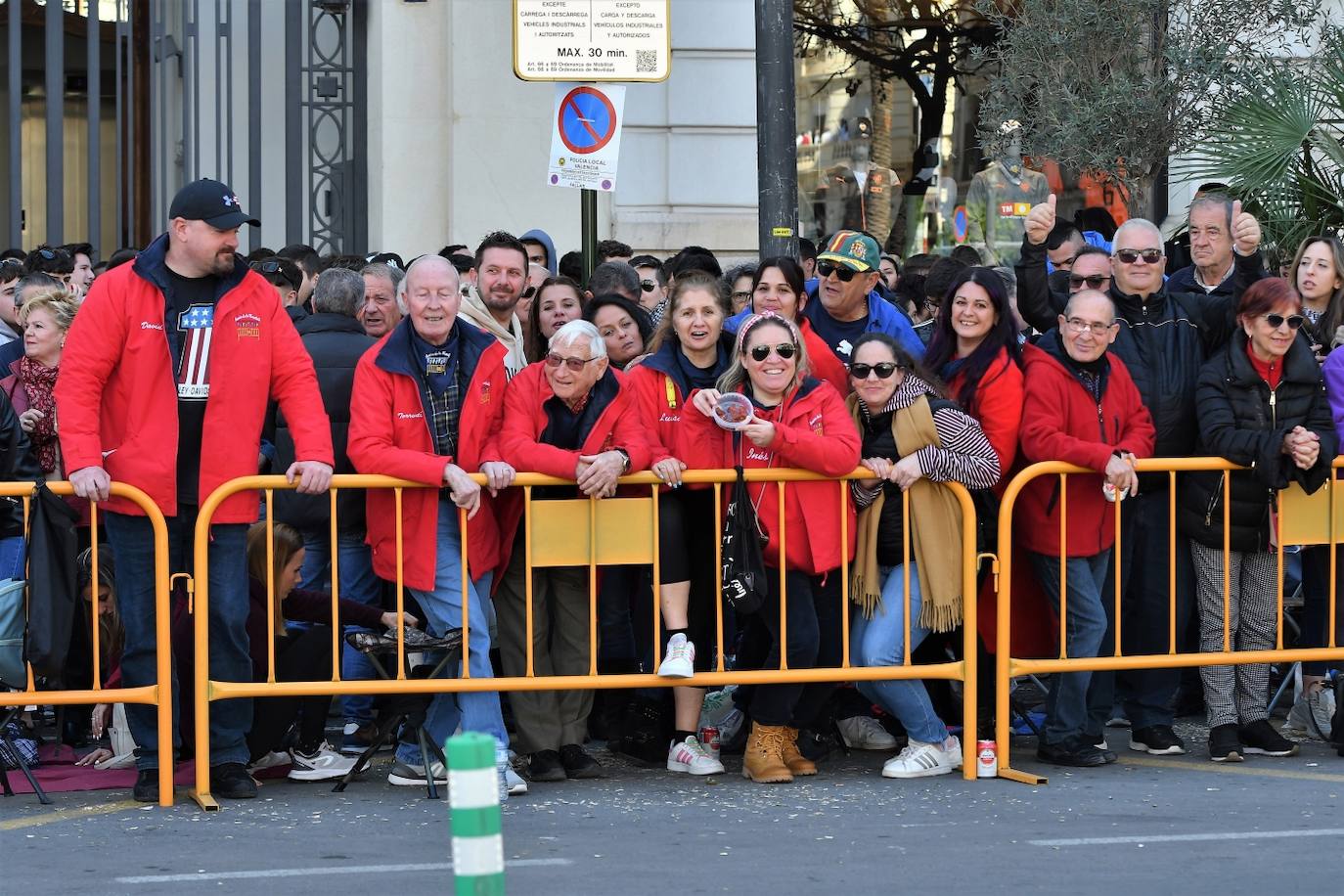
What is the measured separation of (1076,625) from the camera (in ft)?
26.2

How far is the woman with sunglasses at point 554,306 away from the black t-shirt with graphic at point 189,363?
6.43 feet

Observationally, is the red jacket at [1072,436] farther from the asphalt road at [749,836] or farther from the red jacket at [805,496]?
the asphalt road at [749,836]

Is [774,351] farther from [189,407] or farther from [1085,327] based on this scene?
[189,407]

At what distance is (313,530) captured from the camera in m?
8.80

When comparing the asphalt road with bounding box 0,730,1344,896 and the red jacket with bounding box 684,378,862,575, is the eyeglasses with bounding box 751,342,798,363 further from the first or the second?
the asphalt road with bounding box 0,730,1344,896

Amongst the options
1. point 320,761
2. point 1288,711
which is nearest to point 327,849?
point 320,761

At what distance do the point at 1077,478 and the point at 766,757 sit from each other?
160 cm

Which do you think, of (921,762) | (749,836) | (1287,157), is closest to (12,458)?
(749,836)

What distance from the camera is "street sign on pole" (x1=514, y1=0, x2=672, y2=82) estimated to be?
10609 mm

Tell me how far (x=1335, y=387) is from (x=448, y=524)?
11.8 ft

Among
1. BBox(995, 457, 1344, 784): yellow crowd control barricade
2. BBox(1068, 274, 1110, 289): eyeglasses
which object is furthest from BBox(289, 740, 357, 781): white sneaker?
BBox(1068, 274, 1110, 289): eyeglasses

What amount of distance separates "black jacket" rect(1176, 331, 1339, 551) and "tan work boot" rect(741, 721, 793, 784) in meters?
1.86

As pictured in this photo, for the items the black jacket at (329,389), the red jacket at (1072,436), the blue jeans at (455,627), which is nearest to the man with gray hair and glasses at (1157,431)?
the red jacket at (1072,436)

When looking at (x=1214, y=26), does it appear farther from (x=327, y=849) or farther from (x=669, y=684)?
(x=327, y=849)
